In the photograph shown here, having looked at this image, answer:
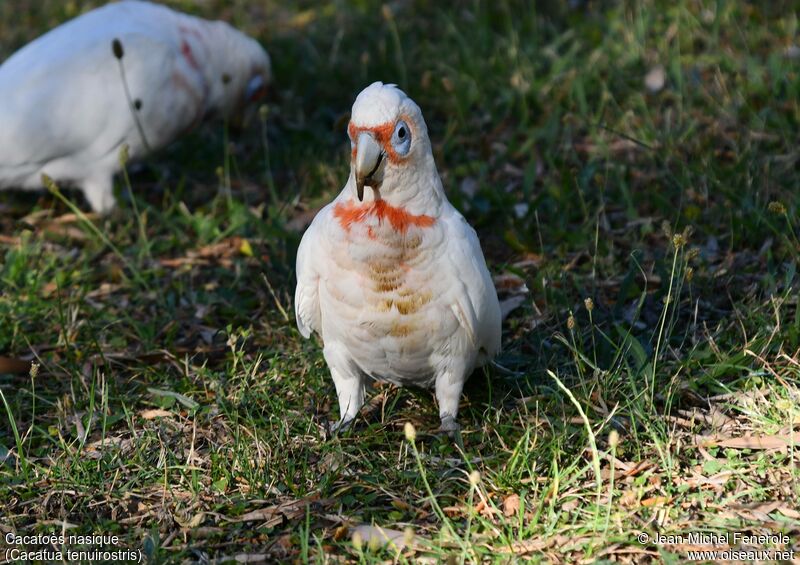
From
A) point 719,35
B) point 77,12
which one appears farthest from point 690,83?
point 77,12

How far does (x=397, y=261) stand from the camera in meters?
2.67

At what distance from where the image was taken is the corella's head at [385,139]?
8.29 feet

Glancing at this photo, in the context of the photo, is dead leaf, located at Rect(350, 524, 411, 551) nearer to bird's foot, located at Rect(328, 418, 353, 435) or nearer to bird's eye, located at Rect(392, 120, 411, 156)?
bird's foot, located at Rect(328, 418, 353, 435)

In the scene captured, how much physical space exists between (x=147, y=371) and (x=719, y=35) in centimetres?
352

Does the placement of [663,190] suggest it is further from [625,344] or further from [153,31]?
[153,31]

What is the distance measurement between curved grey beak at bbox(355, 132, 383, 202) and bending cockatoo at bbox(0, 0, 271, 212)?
1874mm

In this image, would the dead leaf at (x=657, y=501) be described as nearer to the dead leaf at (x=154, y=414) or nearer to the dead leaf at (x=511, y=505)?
the dead leaf at (x=511, y=505)

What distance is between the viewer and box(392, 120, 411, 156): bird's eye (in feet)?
8.38

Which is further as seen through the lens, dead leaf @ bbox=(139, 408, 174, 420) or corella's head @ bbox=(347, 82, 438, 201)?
dead leaf @ bbox=(139, 408, 174, 420)

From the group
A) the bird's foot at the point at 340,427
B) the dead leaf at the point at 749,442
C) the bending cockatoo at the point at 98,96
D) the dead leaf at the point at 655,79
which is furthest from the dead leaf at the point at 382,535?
the dead leaf at the point at 655,79

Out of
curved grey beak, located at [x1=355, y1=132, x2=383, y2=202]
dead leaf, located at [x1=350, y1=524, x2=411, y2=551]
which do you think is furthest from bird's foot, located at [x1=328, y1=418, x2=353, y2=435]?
curved grey beak, located at [x1=355, y1=132, x2=383, y2=202]

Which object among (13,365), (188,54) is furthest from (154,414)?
(188,54)

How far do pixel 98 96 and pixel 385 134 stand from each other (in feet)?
7.37

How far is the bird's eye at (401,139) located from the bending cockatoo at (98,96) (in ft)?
6.16
